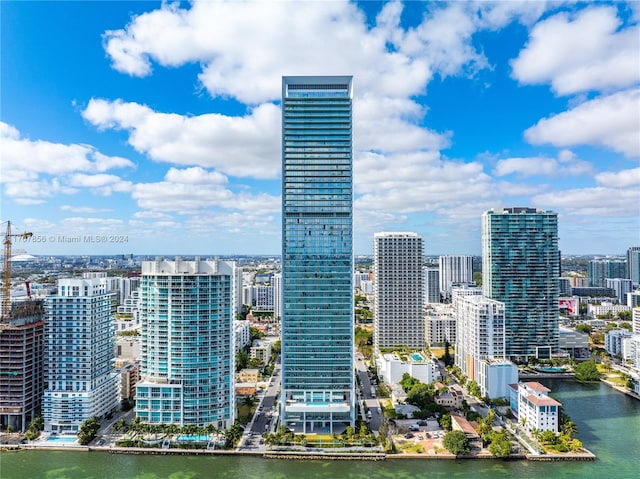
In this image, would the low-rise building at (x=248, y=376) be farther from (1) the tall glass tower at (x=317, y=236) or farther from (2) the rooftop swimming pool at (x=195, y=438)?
(2) the rooftop swimming pool at (x=195, y=438)

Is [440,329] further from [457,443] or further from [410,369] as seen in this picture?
[457,443]

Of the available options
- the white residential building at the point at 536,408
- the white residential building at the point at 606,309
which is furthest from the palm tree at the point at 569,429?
the white residential building at the point at 606,309

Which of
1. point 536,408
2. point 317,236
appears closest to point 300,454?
point 317,236

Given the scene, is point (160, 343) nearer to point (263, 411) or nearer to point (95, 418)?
point (95, 418)

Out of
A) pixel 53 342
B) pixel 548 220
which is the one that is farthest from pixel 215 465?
pixel 548 220

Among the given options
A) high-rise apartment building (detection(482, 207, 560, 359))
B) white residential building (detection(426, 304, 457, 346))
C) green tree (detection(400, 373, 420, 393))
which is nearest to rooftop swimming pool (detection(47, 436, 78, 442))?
green tree (detection(400, 373, 420, 393))
